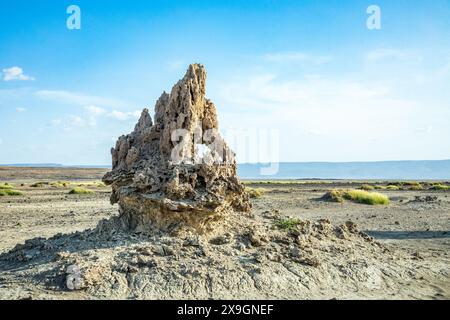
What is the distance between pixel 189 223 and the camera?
8289mm

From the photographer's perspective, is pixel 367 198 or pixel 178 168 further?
pixel 367 198

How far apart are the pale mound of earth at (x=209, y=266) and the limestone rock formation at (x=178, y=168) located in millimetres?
388

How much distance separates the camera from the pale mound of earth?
6617 millimetres

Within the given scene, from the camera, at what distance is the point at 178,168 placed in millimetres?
8555

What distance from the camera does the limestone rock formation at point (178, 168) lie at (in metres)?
8.26

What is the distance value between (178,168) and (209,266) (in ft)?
7.33

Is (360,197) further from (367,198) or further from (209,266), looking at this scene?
(209,266)

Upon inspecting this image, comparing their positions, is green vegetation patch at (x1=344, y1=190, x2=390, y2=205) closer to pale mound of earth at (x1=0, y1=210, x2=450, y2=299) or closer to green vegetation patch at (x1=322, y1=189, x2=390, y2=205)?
green vegetation patch at (x1=322, y1=189, x2=390, y2=205)

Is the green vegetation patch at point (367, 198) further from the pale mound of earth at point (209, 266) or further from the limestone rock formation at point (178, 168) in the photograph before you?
the limestone rock formation at point (178, 168)

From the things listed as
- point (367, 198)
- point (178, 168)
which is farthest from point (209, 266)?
point (367, 198)

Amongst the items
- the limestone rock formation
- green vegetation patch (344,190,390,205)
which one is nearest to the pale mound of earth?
the limestone rock formation

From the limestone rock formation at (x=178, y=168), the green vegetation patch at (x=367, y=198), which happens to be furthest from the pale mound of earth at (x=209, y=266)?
the green vegetation patch at (x=367, y=198)

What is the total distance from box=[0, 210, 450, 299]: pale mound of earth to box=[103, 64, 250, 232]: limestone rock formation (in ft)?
1.27
